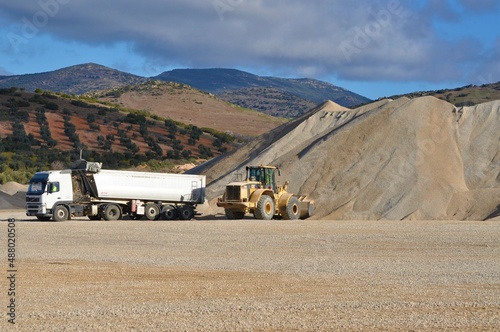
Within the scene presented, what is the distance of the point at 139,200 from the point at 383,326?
29463 millimetres

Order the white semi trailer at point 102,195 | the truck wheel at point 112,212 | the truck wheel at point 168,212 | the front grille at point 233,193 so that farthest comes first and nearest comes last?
the truck wheel at point 168,212, the truck wheel at point 112,212, the white semi trailer at point 102,195, the front grille at point 233,193

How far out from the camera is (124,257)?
74.0ft

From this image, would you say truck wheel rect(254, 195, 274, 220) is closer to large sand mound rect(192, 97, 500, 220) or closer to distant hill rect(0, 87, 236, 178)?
large sand mound rect(192, 97, 500, 220)

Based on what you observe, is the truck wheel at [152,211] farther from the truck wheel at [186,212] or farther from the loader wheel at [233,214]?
the loader wheel at [233,214]

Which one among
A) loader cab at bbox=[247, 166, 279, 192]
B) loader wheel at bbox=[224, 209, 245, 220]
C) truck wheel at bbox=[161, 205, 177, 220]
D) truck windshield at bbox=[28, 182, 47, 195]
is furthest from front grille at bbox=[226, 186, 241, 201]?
truck windshield at bbox=[28, 182, 47, 195]

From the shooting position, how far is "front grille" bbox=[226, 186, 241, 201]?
3796 centimetres

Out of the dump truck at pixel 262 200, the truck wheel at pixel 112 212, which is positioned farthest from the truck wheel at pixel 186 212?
the truck wheel at pixel 112 212

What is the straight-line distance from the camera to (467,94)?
10512 cm

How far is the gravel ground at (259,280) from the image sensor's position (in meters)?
13.0

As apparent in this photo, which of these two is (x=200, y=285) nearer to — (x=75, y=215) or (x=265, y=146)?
Answer: (x=75, y=215)

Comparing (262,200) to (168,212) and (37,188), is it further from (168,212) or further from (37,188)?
(37,188)

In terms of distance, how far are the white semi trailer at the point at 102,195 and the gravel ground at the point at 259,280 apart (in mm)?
9159

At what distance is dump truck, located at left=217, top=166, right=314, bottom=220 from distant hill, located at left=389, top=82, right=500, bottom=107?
2277 inches

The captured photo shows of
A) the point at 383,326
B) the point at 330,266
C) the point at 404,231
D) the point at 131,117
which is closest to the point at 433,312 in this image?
the point at 383,326
